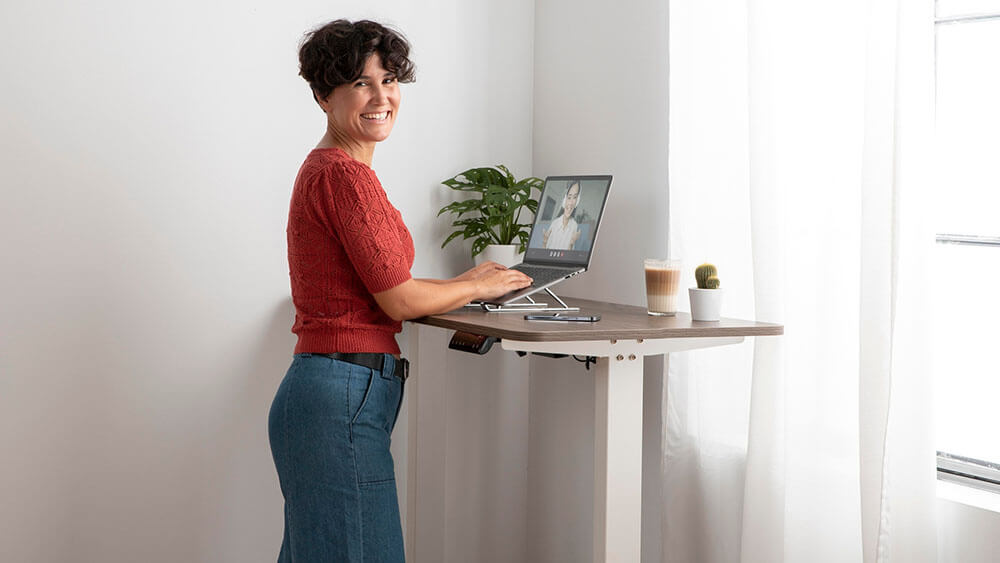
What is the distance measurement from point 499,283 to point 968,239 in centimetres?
95

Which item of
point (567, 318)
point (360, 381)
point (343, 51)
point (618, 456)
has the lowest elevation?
point (618, 456)

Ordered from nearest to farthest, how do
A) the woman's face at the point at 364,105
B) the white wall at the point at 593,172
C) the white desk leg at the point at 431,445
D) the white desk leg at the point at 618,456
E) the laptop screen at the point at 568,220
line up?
the woman's face at the point at 364,105, the white desk leg at the point at 618,456, the laptop screen at the point at 568,220, the white wall at the point at 593,172, the white desk leg at the point at 431,445

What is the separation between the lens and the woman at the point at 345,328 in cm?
168

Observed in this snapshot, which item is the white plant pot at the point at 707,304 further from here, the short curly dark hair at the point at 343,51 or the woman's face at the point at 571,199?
the short curly dark hair at the point at 343,51

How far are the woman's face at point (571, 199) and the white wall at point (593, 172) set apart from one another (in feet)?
1.09

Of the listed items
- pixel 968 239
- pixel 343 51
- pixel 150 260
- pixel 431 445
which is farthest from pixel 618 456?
pixel 150 260

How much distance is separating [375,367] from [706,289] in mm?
773

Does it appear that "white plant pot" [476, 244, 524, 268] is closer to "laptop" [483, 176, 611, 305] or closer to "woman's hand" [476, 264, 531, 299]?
"laptop" [483, 176, 611, 305]

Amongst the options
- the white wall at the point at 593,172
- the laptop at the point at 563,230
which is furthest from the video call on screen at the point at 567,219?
the white wall at the point at 593,172

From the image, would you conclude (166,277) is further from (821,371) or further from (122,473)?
(821,371)

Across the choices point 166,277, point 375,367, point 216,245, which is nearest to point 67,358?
point 166,277

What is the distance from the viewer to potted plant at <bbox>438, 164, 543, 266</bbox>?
2725 millimetres

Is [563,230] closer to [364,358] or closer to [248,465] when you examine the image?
[364,358]

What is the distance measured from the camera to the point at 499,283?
1.96 m
